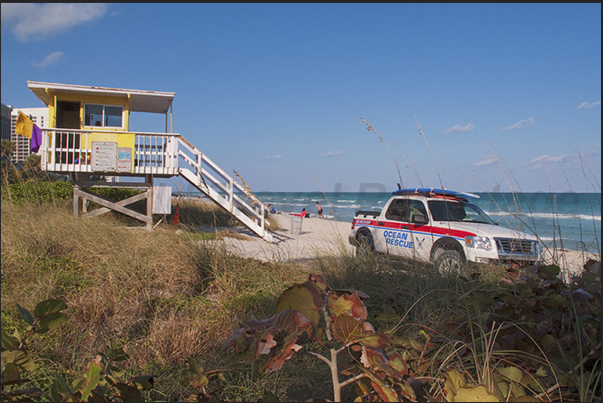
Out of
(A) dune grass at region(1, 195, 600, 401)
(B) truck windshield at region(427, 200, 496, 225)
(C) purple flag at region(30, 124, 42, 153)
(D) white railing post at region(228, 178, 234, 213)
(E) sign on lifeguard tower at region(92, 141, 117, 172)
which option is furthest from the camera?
(D) white railing post at region(228, 178, 234, 213)

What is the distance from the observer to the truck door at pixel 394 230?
7692 millimetres

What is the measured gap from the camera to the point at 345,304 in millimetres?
1063

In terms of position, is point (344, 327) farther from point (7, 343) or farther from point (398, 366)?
point (7, 343)

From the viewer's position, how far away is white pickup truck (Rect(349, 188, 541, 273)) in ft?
21.4

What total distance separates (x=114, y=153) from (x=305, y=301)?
1252 centimetres

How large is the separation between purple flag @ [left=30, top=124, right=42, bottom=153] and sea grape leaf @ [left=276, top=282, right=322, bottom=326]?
512 inches

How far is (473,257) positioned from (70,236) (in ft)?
22.5

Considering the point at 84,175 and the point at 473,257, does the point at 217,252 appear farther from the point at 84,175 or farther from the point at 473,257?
the point at 84,175

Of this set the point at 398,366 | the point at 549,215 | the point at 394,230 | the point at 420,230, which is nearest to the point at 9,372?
the point at 398,366

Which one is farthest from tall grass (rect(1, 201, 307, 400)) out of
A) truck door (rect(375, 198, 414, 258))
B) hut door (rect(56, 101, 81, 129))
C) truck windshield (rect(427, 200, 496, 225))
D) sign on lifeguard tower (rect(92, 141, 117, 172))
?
hut door (rect(56, 101, 81, 129))

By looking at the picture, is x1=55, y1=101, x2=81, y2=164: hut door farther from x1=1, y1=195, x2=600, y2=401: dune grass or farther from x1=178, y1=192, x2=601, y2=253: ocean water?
x1=1, y1=195, x2=600, y2=401: dune grass

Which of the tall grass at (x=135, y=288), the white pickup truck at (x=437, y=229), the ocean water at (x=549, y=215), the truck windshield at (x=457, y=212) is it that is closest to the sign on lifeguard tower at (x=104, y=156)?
the ocean water at (x=549, y=215)

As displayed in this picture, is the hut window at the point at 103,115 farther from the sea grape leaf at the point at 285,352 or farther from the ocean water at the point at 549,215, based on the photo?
the sea grape leaf at the point at 285,352

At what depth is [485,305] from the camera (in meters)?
2.04
